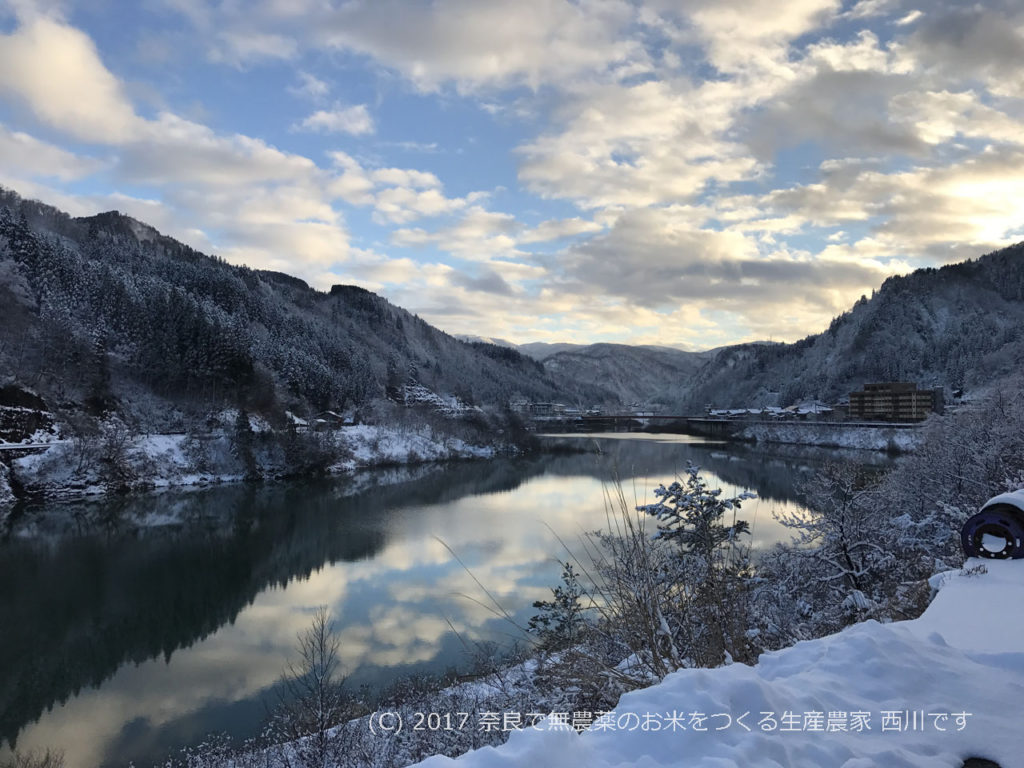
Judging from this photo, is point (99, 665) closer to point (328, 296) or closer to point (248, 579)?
point (248, 579)

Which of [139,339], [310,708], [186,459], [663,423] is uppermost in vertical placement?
[139,339]

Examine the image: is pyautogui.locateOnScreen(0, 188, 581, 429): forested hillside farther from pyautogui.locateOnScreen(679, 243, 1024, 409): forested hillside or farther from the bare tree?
pyautogui.locateOnScreen(679, 243, 1024, 409): forested hillside

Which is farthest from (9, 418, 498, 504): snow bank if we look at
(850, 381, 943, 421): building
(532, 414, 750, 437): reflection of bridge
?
(850, 381, 943, 421): building

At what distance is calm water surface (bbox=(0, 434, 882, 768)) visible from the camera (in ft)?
46.9

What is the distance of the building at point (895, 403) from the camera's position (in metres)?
79.8

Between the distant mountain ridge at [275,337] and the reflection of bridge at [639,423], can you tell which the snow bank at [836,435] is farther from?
the distant mountain ridge at [275,337]

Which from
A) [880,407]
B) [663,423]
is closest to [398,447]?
[880,407]

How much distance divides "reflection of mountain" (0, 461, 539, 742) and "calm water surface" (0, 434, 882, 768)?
3.3 inches

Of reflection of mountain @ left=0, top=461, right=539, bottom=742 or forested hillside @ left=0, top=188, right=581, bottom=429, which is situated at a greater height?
forested hillside @ left=0, top=188, right=581, bottom=429

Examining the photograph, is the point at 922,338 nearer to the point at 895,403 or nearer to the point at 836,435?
the point at 895,403

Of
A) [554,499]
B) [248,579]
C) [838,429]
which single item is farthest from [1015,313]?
[248,579]

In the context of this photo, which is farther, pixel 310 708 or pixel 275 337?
pixel 275 337

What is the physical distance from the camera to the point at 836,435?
8250cm

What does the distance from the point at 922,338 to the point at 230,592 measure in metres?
153
